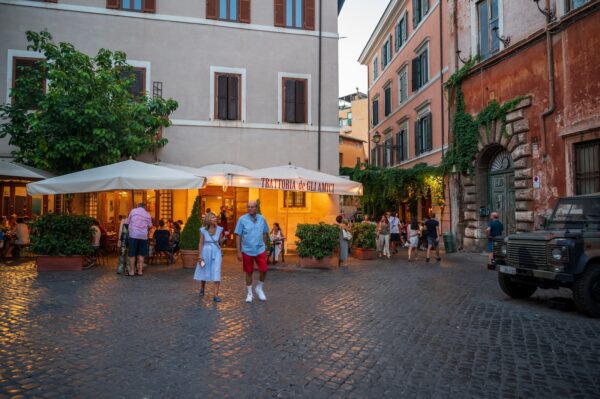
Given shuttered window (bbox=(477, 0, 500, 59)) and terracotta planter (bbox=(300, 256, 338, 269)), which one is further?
shuttered window (bbox=(477, 0, 500, 59))

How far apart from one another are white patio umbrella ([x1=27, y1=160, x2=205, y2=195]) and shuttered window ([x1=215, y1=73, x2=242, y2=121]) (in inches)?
237

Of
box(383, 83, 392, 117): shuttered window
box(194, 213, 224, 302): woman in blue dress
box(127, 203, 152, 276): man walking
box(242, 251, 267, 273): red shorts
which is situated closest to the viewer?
box(242, 251, 267, 273): red shorts

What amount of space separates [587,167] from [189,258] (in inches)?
439

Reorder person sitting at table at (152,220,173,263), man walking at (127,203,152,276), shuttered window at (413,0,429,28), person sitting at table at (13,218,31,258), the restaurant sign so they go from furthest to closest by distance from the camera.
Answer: shuttered window at (413,0,429,28) < person sitting at table at (13,218,31,258) < person sitting at table at (152,220,173,263) < the restaurant sign < man walking at (127,203,152,276)

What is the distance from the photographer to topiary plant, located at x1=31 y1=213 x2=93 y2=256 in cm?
1170

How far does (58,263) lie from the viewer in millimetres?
11797

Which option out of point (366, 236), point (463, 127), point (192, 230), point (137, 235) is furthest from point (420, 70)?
point (137, 235)

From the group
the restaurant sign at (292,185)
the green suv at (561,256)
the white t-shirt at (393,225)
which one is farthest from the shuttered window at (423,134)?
the green suv at (561,256)

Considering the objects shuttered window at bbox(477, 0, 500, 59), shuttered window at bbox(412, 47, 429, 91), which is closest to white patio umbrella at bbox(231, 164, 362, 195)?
shuttered window at bbox(477, 0, 500, 59)

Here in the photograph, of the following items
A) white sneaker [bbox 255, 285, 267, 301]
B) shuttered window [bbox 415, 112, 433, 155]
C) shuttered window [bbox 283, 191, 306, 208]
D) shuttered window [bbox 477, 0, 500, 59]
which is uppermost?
shuttered window [bbox 477, 0, 500, 59]

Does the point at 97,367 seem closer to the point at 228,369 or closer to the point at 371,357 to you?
the point at 228,369

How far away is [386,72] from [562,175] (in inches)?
807

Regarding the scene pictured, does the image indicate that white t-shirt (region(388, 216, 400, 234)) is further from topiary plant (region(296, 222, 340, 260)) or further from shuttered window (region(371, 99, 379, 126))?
shuttered window (region(371, 99, 379, 126))

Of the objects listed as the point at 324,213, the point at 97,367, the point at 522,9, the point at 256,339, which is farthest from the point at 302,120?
the point at 97,367
